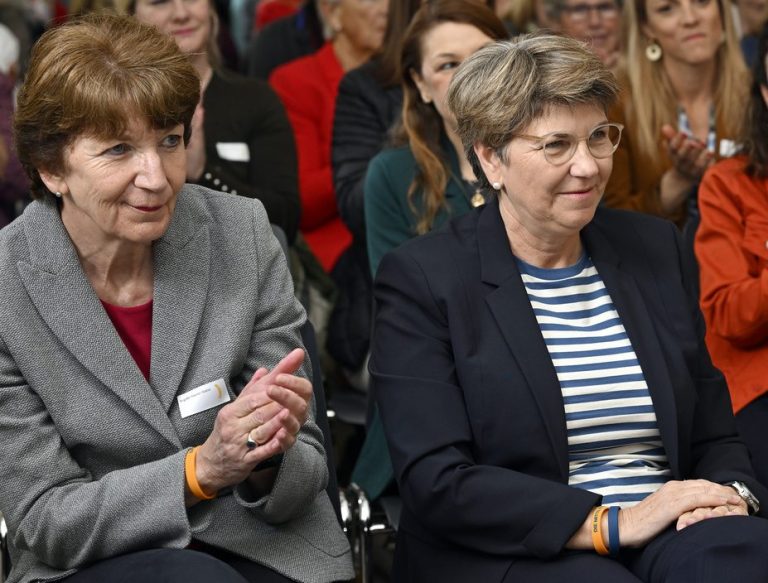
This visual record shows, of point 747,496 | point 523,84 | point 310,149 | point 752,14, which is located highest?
point 523,84

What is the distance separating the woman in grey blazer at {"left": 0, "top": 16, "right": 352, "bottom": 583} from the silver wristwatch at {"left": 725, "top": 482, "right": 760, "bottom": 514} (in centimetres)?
80

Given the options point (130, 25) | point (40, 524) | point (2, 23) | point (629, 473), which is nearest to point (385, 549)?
point (629, 473)

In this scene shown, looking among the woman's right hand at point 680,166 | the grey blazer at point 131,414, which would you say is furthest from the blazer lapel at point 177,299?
the woman's right hand at point 680,166

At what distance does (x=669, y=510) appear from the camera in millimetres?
2455

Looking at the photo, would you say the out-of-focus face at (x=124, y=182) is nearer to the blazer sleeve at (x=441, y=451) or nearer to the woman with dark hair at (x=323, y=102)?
the blazer sleeve at (x=441, y=451)

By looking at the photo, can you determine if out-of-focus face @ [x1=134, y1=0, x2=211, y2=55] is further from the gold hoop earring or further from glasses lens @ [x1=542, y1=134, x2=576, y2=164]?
glasses lens @ [x1=542, y1=134, x2=576, y2=164]

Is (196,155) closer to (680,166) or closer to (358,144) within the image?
(358,144)

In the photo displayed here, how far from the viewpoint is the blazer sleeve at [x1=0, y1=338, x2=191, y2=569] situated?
7.83 ft

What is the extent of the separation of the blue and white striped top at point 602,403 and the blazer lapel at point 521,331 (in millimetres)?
49

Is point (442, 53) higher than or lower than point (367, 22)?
higher

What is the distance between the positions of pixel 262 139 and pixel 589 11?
1768 mm

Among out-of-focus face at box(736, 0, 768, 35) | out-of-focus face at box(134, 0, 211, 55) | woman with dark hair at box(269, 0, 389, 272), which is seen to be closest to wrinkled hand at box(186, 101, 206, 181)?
out-of-focus face at box(134, 0, 211, 55)

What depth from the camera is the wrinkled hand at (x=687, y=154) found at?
393 cm

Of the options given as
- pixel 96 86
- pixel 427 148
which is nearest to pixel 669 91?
pixel 427 148
